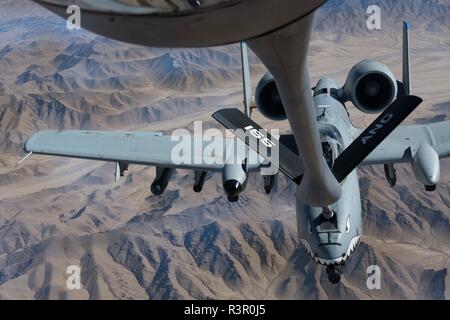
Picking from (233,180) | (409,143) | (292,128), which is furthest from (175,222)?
(292,128)

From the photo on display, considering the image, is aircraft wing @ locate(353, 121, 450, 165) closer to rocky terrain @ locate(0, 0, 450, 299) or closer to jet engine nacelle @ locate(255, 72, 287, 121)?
jet engine nacelle @ locate(255, 72, 287, 121)

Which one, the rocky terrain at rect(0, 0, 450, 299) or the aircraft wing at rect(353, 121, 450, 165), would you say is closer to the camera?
the aircraft wing at rect(353, 121, 450, 165)

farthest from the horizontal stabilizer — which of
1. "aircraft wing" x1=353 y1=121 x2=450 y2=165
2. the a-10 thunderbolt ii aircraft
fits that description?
"aircraft wing" x1=353 y1=121 x2=450 y2=165

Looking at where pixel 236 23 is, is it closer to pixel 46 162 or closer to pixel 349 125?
pixel 349 125

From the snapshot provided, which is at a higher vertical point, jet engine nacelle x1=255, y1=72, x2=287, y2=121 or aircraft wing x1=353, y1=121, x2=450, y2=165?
jet engine nacelle x1=255, y1=72, x2=287, y2=121

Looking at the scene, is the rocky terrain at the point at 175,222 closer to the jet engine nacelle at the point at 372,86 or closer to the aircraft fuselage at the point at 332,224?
the jet engine nacelle at the point at 372,86

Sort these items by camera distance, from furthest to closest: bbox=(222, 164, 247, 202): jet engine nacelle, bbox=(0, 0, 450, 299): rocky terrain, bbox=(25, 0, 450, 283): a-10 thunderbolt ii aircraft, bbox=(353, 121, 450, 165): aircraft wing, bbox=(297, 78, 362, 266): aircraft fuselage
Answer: bbox=(0, 0, 450, 299): rocky terrain, bbox=(353, 121, 450, 165): aircraft wing, bbox=(222, 164, 247, 202): jet engine nacelle, bbox=(297, 78, 362, 266): aircraft fuselage, bbox=(25, 0, 450, 283): a-10 thunderbolt ii aircraft

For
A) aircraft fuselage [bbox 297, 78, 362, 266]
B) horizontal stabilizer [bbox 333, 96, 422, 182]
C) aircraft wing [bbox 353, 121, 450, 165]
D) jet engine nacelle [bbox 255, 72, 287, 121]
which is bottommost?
aircraft fuselage [bbox 297, 78, 362, 266]
